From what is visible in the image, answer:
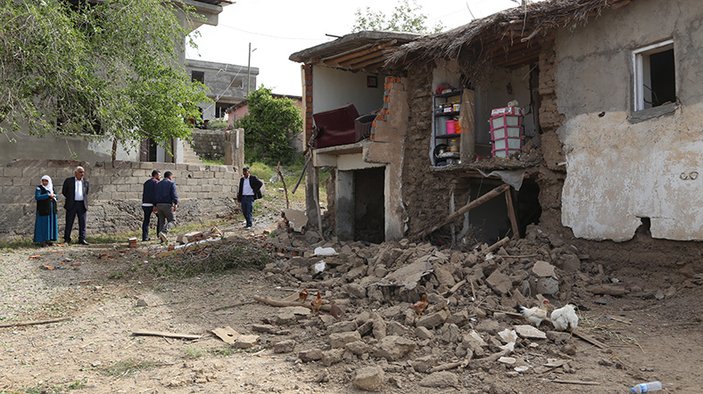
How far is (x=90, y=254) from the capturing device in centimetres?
1087

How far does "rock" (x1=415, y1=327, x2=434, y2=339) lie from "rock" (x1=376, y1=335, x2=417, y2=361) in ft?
0.90

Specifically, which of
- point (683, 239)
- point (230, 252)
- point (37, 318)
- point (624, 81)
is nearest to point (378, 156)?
point (230, 252)

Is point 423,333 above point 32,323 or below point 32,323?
above

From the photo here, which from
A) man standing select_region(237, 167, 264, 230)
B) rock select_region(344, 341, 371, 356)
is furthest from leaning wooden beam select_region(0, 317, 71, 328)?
man standing select_region(237, 167, 264, 230)

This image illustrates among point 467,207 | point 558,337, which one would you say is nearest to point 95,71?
point 467,207

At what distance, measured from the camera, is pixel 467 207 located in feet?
31.5

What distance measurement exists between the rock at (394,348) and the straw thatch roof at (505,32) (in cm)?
489

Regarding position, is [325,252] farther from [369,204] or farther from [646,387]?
[646,387]

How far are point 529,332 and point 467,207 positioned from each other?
408cm

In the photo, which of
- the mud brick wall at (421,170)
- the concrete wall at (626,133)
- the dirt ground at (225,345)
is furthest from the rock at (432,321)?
the mud brick wall at (421,170)

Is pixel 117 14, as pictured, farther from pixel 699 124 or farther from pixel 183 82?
pixel 699 124

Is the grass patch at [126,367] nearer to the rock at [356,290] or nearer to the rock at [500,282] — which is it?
the rock at [356,290]

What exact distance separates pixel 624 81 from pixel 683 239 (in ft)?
7.25

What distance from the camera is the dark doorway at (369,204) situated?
13219 millimetres
